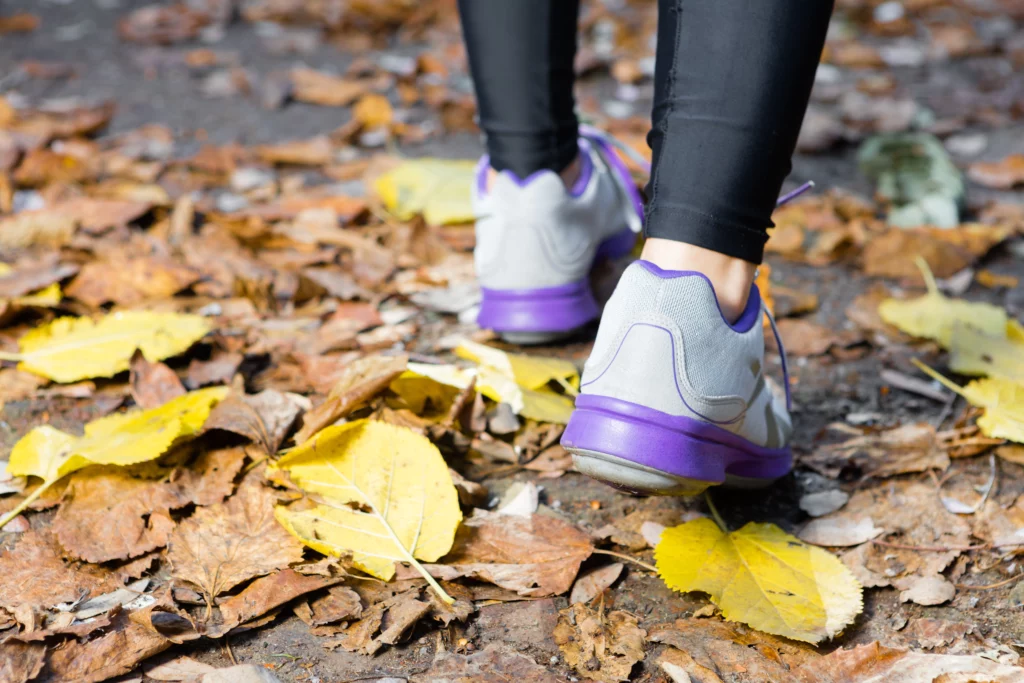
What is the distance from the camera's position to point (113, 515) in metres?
0.99

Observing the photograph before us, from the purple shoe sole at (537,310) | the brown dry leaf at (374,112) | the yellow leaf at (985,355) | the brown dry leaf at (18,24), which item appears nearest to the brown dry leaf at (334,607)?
the purple shoe sole at (537,310)

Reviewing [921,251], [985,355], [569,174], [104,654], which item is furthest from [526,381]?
[921,251]

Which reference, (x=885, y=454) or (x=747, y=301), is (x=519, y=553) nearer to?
(x=747, y=301)

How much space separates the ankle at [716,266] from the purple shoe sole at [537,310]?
0.45 meters

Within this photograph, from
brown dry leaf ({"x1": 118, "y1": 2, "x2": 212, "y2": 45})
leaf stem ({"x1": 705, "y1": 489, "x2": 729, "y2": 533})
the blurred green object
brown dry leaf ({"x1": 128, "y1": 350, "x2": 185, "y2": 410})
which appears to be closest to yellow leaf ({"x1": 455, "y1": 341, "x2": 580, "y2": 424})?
leaf stem ({"x1": 705, "y1": 489, "x2": 729, "y2": 533})

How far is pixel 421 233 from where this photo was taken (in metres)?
1.81

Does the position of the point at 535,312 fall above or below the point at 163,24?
above

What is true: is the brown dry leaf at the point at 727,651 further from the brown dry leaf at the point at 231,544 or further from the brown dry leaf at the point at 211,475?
the brown dry leaf at the point at 211,475

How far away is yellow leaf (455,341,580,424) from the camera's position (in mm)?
1185

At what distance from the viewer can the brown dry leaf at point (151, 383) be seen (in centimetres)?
122

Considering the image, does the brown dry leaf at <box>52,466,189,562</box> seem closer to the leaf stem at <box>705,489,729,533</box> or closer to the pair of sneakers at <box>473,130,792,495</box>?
the pair of sneakers at <box>473,130,792,495</box>

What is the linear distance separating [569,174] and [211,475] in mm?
761

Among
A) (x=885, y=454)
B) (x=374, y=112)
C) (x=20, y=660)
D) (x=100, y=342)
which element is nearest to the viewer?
(x=20, y=660)

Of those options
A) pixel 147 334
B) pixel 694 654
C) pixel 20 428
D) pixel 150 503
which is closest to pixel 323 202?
pixel 147 334
